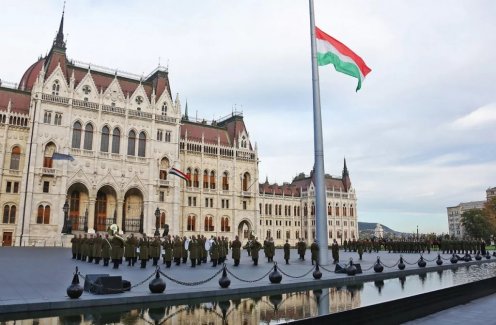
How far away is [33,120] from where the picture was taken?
45094mm

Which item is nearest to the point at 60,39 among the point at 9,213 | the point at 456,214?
the point at 9,213

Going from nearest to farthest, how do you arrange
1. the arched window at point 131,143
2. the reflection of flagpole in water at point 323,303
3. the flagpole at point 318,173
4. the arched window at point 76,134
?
the reflection of flagpole in water at point 323,303
the flagpole at point 318,173
the arched window at point 76,134
the arched window at point 131,143

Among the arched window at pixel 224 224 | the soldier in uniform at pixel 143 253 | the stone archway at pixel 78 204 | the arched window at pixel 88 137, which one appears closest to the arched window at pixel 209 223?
the arched window at pixel 224 224

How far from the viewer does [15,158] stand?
4562cm

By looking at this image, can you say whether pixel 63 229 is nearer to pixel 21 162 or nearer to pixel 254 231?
pixel 21 162

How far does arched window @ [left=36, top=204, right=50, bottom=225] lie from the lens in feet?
144

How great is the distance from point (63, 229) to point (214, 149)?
88.6 feet

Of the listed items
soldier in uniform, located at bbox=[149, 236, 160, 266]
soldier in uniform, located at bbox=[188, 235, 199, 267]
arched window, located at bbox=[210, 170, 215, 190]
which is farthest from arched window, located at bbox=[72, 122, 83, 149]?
soldier in uniform, located at bbox=[188, 235, 199, 267]

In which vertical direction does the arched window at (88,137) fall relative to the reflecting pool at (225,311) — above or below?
above

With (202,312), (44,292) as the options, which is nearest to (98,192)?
(44,292)

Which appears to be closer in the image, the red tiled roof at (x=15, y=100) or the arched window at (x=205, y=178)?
the red tiled roof at (x=15, y=100)

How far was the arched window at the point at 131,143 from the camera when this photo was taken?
51938 mm

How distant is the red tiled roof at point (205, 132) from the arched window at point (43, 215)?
22619 millimetres

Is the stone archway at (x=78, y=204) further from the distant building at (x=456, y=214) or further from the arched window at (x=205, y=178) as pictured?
the distant building at (x=456, y=214)
